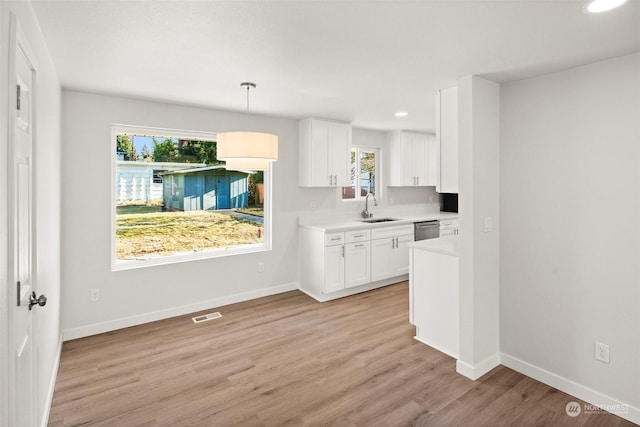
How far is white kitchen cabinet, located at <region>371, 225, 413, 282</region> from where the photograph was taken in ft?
15.8

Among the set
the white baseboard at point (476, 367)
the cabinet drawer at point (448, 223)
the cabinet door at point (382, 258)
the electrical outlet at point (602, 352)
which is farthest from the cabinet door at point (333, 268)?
the electrical outlet at point (602, 352)

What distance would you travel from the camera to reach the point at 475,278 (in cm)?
270

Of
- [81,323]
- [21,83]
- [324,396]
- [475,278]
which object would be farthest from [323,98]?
[81,323]

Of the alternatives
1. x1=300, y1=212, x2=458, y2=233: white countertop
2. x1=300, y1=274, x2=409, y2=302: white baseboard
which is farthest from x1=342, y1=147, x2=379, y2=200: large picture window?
x1=300, y1=274, x2=409, y2=302: white baseboard

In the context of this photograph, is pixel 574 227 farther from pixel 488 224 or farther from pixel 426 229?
pixel 426 229

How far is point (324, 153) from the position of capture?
468 centimetres

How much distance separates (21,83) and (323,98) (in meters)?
2.45

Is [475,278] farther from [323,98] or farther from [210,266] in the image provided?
[210,266]

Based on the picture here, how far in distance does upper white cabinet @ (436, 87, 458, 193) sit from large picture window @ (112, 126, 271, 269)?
2.34 metres

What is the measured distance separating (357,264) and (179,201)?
2.38m

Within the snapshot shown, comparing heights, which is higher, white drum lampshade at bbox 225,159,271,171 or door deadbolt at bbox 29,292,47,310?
white drum lampshade at bbox 225,159,271,171

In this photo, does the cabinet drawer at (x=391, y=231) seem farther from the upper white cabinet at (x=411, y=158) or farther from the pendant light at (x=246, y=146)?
the pendant light at (x=246, y=146)

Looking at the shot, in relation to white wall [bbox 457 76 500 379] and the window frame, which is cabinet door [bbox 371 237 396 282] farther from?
white wall [bbox 457 76 500 379]

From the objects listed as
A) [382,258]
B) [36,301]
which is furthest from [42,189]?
[382,258]
